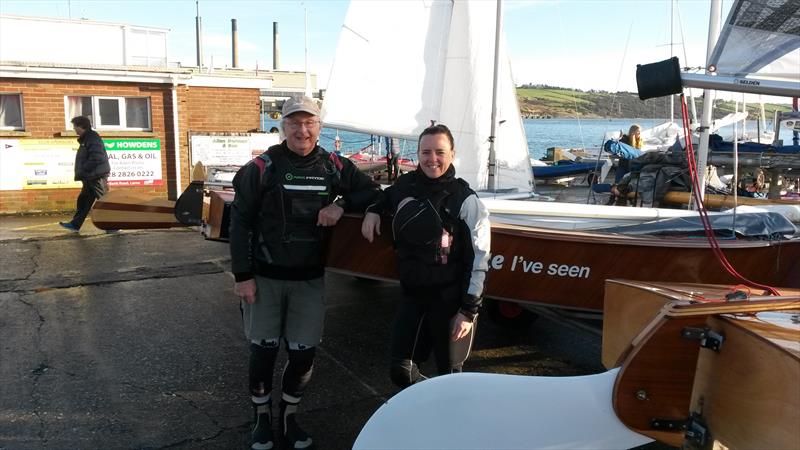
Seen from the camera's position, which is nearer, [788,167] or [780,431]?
[780,431]

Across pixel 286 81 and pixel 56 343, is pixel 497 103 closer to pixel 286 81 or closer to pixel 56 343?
pixel 56 343

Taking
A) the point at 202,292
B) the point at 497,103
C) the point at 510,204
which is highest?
the point at 497,103

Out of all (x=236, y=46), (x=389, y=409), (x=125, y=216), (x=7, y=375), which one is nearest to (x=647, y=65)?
(x=389, y=409)

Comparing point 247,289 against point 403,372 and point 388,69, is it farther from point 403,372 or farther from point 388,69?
point 388,69

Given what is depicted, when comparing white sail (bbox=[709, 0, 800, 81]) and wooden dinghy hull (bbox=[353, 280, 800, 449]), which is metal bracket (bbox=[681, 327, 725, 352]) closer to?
wooden dinghy hull (bbox=[353, 280, 800, 449])

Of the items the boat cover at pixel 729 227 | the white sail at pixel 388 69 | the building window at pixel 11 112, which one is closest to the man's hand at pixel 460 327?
the boat cover at pixel 729 227

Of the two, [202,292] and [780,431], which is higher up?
[780,431]

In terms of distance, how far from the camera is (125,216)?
605cm

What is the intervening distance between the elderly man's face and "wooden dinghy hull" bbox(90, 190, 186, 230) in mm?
2961

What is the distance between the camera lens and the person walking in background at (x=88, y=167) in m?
9.38

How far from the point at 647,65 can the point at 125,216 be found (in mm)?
4980

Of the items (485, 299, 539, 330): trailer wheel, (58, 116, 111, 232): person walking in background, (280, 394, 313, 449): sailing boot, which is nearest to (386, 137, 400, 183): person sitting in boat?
(485, 299, 539, 330): trailer wheel

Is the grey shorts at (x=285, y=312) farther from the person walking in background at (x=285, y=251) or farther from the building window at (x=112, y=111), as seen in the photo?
the building window at (x=112, y=111)

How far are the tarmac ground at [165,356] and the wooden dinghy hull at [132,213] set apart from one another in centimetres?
73
